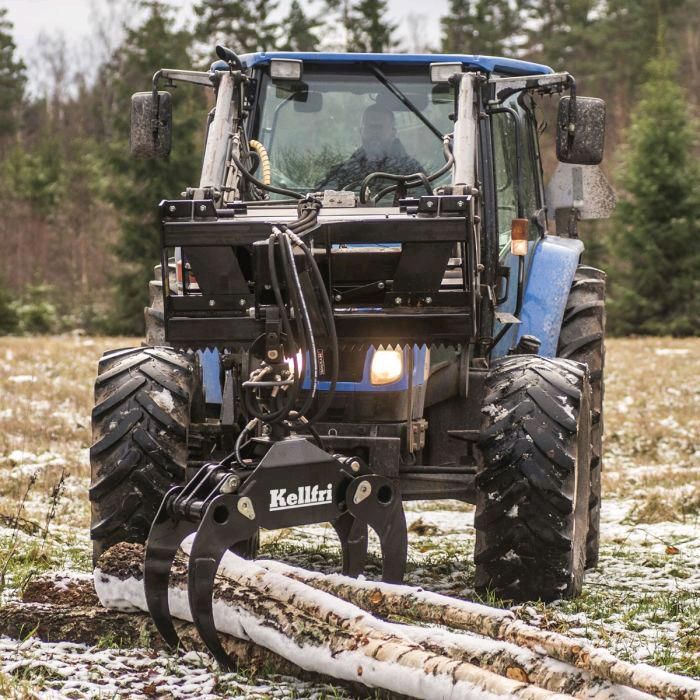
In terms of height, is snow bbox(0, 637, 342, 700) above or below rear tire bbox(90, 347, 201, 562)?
below

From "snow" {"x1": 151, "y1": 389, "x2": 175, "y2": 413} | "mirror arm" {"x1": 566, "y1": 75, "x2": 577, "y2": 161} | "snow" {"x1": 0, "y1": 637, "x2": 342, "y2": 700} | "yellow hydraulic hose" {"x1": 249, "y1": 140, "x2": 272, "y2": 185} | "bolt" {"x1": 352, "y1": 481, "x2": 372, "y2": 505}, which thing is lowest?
"snow" {"x1": 0, "y1": 637, "x2": 342, "y2": 700}

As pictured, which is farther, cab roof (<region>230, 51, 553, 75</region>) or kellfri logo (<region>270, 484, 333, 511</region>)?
cab roof (<region>230, 51, 553, 75</region>)

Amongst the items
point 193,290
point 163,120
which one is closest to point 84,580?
point 193,290

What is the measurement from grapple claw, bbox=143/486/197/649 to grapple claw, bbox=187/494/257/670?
30 centimetres

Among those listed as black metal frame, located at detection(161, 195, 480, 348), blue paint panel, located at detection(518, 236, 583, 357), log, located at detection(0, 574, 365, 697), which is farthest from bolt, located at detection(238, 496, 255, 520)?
blue paint panel, located at detection(518, 236, 583, 357)

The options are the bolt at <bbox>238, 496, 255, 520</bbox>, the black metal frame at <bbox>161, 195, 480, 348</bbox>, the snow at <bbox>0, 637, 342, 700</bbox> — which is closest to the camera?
the snow at <bbox>0, 637, 342, 700</bbox>

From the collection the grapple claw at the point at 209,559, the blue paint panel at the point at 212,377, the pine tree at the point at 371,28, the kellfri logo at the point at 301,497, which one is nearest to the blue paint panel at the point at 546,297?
the blue paint panel at the point at 212,377

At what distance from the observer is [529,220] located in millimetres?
7551

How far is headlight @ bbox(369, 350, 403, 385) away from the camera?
603 centimetres

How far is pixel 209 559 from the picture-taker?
4.62 m

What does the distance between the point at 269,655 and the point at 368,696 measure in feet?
1.63

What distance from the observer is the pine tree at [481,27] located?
167ft

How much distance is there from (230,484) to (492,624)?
1.07m

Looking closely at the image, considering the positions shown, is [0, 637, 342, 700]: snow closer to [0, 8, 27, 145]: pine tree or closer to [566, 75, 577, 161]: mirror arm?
[566, 75, 577, 161]: mirror arm
